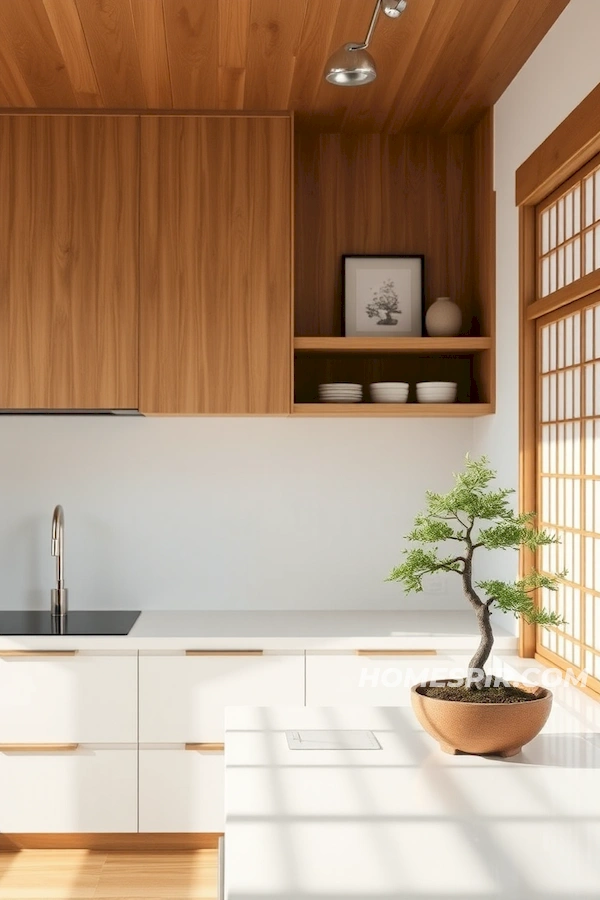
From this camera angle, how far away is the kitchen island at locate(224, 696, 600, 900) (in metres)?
1.39

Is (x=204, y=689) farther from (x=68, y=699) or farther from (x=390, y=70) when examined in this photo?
(x=390, y=70)

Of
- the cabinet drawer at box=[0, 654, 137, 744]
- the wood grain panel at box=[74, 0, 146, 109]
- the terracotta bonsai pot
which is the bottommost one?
the cabinet drawer at box=[0, 654, 137, 744]

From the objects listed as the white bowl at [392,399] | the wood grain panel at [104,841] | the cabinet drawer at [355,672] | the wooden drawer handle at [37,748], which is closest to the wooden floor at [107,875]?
the wood grain panel at [104,841]

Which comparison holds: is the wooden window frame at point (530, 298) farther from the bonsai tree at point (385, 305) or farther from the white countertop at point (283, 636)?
the bonsai tree at point (385, 305)

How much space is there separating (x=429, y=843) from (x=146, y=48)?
2.57 m

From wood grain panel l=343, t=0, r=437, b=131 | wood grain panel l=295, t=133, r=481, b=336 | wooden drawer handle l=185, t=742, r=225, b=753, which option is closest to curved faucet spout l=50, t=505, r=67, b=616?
wooden drawer handle l=185, t=742, r=225, b=753

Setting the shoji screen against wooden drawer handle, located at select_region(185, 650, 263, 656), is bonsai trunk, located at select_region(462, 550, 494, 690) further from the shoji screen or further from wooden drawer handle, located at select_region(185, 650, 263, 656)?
wooden drawer handle, located at select_region(185, 650, 263, 656)

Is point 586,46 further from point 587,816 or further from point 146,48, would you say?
point 587,816

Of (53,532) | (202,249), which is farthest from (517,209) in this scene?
(53,532)

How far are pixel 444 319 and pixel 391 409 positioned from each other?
41 cm

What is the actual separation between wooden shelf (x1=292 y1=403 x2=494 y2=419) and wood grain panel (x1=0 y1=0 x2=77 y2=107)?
1.41 meters

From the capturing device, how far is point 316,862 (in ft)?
4.80

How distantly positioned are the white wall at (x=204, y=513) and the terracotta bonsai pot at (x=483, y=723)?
2.07 meters

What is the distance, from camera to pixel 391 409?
374cm
